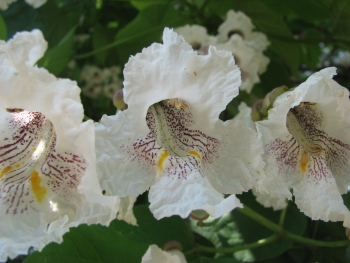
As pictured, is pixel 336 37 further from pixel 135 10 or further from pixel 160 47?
pixel 160 47

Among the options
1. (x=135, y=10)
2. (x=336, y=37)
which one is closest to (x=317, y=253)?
(x=336, y=37)

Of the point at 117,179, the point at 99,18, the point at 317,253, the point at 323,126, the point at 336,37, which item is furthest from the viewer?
the point at 99,18

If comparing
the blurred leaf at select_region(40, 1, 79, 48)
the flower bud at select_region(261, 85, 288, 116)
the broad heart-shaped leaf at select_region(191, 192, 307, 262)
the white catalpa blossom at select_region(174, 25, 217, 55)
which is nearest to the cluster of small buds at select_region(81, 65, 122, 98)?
the blurred leaf at select_region(40, 1, 79, 48)

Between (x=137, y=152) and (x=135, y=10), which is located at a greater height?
(x=137, y=152)

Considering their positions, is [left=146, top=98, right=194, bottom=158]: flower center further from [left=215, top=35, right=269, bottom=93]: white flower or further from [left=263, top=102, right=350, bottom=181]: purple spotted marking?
[left=215, top=35, right=269, bottom=93]: white flower

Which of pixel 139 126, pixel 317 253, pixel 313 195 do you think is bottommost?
pixel 317 253
